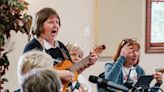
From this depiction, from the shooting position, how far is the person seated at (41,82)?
4.16ft

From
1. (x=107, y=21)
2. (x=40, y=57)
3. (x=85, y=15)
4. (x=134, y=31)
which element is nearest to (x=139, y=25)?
(x=134, y=31)

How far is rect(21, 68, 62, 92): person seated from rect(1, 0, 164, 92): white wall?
282 centimetres

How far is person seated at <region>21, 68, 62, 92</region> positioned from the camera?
1268 mm

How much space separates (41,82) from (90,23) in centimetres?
304

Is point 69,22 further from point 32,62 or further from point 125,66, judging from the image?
point 32,62

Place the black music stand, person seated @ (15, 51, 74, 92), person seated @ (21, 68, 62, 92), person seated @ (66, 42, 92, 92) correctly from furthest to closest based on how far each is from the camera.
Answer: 1. person seated @ (66, 42, 92, 92)
2. the black music stand
3. person seated @ (15, 51, 74, 92)
4. person seated @ (21, 68, 62, 92)

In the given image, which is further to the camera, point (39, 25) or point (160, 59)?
point (160, 59)

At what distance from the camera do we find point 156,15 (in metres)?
4.62

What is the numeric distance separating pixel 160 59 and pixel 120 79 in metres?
2.05

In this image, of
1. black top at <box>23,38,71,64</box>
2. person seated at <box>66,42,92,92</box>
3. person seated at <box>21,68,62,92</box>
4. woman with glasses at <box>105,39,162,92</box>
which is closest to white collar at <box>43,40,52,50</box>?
black top at <box>23,38,71,64</box>

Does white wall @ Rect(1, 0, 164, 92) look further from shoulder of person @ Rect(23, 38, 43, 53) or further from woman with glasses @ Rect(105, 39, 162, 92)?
shoulder of person @ Rect(23, 38, 43, 53)

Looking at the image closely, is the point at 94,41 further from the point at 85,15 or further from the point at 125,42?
the point at 125,42

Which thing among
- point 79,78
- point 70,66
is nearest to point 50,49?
point 70,66

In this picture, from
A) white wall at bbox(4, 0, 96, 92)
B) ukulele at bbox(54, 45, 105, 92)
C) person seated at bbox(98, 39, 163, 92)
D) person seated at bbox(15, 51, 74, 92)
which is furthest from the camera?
white wall at bbox(4, 0, 96, 92)
